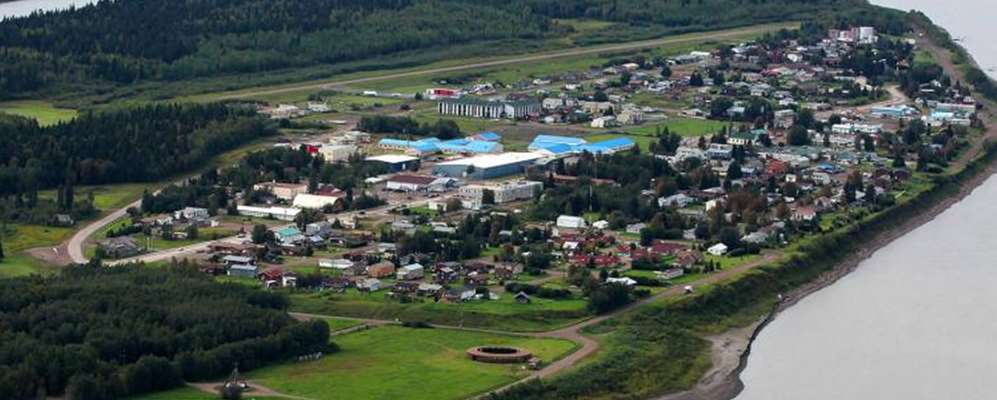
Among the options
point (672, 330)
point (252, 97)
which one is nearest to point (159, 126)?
point (252, 97)

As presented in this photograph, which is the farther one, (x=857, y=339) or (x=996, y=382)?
(x=857, y=339)

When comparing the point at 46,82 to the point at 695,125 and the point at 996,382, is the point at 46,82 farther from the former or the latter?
the point at 996,382

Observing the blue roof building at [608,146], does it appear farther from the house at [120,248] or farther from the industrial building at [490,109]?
the house at [120,248]

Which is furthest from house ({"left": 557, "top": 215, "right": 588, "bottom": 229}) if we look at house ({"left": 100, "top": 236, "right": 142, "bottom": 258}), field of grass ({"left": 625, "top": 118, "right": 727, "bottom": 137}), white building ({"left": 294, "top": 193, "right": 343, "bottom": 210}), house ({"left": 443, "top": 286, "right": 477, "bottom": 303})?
field of grass ({"left": 625, "top": 118, "right": 727, "bottom": 137})

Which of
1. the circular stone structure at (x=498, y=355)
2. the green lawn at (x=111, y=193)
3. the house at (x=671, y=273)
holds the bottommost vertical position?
the green lawn at (x=111, y=193)

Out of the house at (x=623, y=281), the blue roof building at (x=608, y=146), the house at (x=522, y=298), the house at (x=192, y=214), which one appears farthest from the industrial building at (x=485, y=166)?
the house at (x=522, y=298)

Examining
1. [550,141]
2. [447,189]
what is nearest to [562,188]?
[447,189]

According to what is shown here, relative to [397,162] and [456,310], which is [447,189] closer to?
[397,162]
